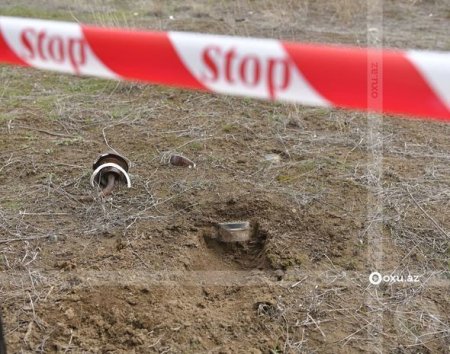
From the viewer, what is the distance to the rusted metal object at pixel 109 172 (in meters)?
3.53

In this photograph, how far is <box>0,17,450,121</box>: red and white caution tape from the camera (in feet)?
6.10

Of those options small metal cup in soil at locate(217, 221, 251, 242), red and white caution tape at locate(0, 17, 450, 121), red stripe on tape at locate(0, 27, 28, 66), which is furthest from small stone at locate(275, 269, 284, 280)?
red stripe on tape at locate(0, 27, 28, 66)

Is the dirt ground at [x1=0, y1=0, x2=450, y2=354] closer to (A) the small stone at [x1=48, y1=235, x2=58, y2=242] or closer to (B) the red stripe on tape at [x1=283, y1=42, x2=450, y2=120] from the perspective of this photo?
(A) the small stone at [x1=48, y1=235, x2=58, y2=242]

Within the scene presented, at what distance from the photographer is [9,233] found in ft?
10.4

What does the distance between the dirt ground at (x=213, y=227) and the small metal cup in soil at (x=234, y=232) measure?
1.5 inches

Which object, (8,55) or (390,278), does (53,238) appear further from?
(390,278)

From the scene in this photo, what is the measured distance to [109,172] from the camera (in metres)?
3.57

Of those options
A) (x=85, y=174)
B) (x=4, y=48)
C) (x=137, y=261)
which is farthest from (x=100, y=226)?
(x=4, y=48)

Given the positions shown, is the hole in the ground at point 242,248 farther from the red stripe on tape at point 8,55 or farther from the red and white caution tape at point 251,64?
the red stripe on tape at point 8,55

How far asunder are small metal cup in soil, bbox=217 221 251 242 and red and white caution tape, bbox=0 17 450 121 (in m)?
1.15

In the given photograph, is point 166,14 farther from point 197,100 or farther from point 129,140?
point 129,140

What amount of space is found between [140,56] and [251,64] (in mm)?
464

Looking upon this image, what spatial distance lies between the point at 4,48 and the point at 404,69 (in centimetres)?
162

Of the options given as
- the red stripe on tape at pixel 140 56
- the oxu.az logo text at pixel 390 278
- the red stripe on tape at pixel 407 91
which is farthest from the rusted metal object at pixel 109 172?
the red stripe on tape at pixel 407 91
